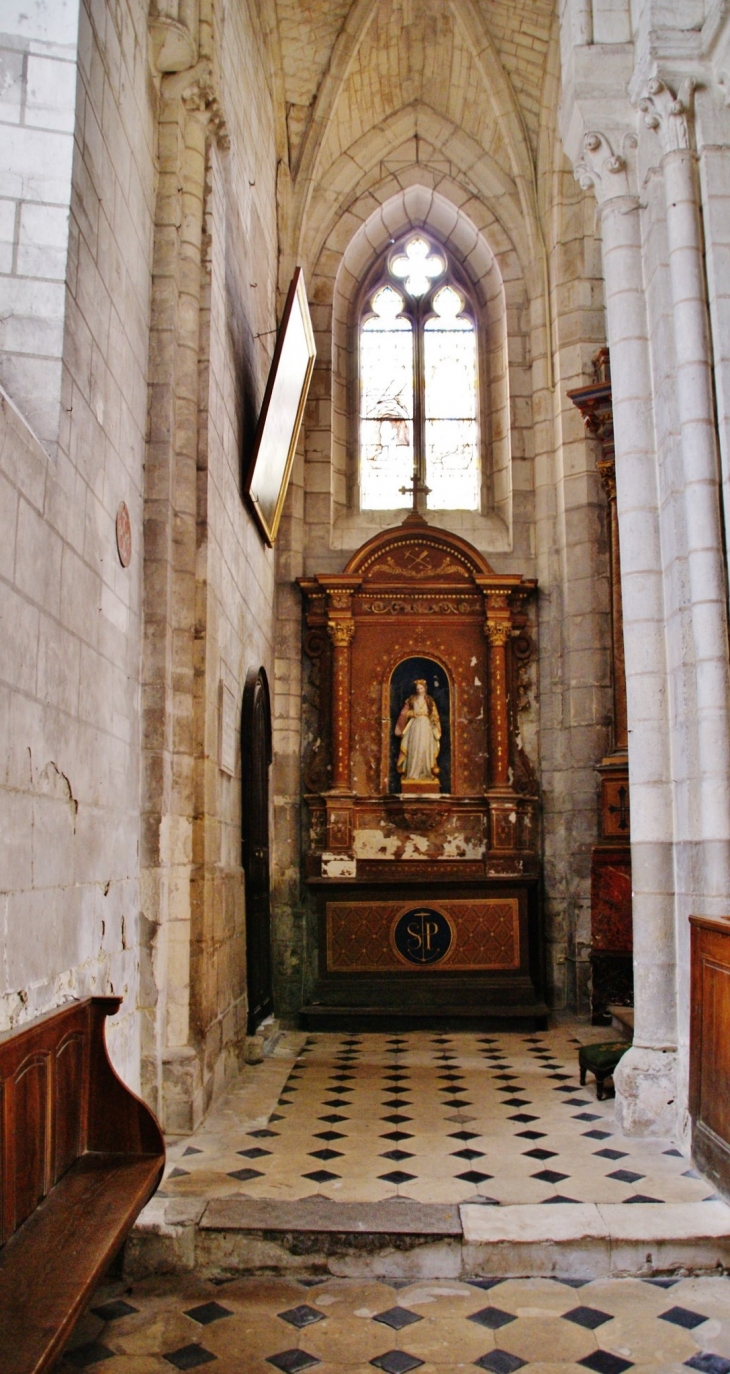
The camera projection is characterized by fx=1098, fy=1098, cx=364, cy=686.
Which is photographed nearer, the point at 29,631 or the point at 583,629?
the point at 29,631

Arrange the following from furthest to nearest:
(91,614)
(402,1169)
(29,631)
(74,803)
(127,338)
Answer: (127,338) < (402,1169) < (91,614) < (74,803) < (29,631)

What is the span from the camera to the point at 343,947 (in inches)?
362

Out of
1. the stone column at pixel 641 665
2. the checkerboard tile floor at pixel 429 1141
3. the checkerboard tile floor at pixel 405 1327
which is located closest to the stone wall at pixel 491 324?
the checkerboard tile floor at pixel 429 1141

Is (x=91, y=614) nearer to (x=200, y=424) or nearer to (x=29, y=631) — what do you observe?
(x=29, y=631)

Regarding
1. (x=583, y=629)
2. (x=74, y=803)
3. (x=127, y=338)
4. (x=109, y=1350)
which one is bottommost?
(x=109, y=1350)

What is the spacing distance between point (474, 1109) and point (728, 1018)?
2.13 metres

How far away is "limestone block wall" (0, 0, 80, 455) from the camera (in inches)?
161

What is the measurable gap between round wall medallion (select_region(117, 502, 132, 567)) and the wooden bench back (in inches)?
84.0

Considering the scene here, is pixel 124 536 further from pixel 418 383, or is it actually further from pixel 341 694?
pixel 418 383

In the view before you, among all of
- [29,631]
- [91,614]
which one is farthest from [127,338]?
[29,631]

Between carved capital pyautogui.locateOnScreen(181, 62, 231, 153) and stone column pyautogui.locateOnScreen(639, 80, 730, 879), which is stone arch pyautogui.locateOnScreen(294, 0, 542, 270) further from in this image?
stone column pyautogui.locateOnScreen(639, 80, 730, 879)

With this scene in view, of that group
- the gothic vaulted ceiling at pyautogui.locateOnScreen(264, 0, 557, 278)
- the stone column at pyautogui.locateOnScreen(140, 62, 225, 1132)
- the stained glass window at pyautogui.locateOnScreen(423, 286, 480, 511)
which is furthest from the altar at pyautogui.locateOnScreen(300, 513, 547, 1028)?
the gothic vaulted ceiling at pyautogui.locateOnScreen(264, 0, 557, 278)

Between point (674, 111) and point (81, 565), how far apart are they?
3.95m

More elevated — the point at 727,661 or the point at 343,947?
the point at 727,661
